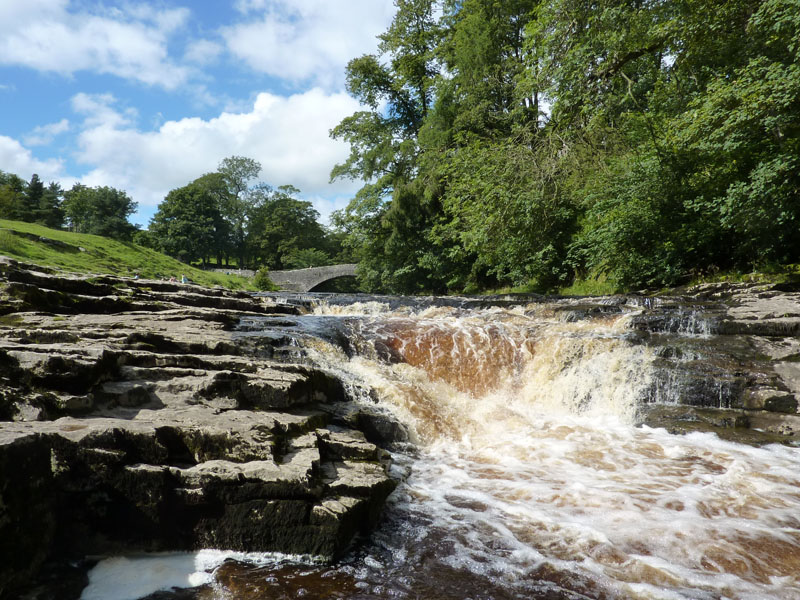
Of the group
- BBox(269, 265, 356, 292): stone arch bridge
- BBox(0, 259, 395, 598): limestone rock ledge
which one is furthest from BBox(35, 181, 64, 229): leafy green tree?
BBox(0, 259, 395, 598): limestone rock ledge

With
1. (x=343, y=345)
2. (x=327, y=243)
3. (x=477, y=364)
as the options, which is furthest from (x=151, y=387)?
(x=327, y=243)

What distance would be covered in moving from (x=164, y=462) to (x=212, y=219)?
59349 mm

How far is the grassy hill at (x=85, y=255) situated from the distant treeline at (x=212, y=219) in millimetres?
16139

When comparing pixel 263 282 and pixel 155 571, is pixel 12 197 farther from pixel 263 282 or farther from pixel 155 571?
pixel 155 571

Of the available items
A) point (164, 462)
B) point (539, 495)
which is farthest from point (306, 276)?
point (164, 462)

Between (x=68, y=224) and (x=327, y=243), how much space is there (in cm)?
3571

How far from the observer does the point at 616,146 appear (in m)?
15.5

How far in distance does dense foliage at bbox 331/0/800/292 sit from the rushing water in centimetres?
525

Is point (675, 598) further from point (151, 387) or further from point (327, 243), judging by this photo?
point (327, 243)

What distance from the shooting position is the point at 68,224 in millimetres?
62625

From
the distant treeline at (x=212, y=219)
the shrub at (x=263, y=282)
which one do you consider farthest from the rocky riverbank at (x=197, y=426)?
the distant treeline at (x=212, y=219)

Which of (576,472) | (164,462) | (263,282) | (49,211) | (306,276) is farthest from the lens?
(49,211)

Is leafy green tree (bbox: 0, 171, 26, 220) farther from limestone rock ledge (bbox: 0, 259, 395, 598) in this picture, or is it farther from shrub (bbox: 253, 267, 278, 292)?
limestone rock ledge (bbox: 0, 259, 395, 598)

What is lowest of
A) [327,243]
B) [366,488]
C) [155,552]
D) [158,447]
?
[155,552]
